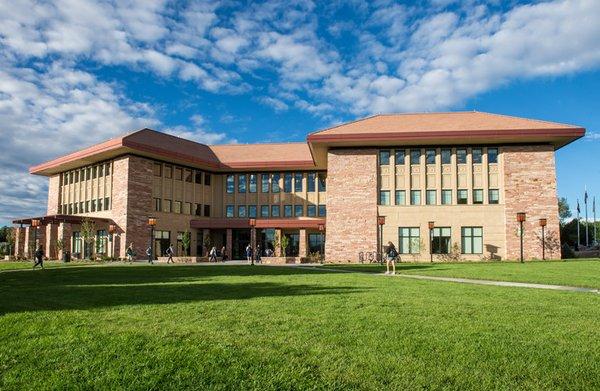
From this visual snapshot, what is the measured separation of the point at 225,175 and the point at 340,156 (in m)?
19.2

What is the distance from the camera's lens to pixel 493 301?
1091cm

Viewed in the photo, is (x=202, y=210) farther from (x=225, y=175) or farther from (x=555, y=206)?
(x=555, y=206)

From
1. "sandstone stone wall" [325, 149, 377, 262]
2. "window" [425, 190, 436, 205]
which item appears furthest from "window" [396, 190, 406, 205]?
"sandstone stone wall" [325, 149, 377, 262]

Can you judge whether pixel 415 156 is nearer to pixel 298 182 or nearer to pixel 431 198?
pixel 431 198

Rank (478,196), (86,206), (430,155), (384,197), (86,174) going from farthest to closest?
(86,174) < (86,206) < (430,155) < (384,197) < (478,196)

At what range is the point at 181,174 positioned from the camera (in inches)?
2035

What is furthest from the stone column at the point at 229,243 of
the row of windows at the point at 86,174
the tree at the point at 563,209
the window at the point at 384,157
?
the tree at the point at 563,209

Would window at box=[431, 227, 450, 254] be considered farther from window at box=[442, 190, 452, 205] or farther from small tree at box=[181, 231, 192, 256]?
small tree at box=[181, 231, 192, 256]

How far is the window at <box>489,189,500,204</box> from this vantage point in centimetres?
4034

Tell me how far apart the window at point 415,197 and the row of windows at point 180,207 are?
957 inches

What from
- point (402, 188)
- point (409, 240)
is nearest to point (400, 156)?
point (402, 188)

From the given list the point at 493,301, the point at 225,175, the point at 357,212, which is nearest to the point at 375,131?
the point at 357,212

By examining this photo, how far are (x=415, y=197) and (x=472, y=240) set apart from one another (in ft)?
19.0

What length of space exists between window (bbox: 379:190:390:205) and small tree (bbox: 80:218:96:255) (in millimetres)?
25832
